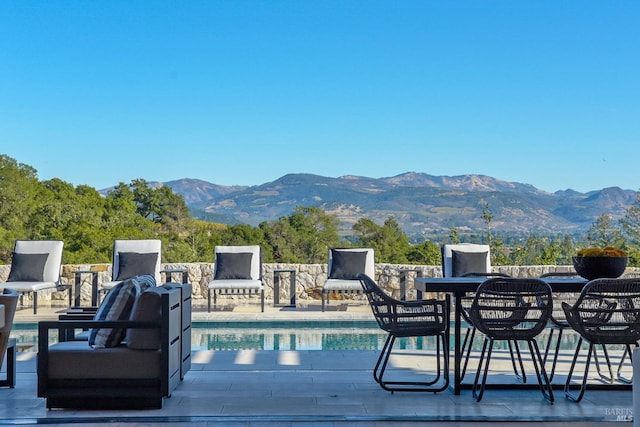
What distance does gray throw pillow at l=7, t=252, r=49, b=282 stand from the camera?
9133 mm

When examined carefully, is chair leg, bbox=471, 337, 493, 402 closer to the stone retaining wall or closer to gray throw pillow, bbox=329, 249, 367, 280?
gray throw pillow, bbox=329, 249, 367, 280

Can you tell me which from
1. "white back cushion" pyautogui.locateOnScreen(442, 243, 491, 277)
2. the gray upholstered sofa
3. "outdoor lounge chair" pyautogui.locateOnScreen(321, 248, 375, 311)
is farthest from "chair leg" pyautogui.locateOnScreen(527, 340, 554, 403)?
"outdoor lounge chair" pyautogui.locateOnScreen(321, 248, 375, 311)

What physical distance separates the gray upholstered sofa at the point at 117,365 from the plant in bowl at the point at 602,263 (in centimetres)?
259

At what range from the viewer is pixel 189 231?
18.1 meters

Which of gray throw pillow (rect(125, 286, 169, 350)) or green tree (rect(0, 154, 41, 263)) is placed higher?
Answer: green tree (rect(0, 154, 41, 263))

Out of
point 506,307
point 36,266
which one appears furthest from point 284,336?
point 506,307

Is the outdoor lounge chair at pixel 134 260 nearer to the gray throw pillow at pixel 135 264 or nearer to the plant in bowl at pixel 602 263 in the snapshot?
the gray throw pillow at pixel 135 264

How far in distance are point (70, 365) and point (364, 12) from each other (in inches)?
781

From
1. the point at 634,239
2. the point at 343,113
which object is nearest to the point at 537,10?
the point at 343,113

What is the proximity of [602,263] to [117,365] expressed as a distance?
118 inches

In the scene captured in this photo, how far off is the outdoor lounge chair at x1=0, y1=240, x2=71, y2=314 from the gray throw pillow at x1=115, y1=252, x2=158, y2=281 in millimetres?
724

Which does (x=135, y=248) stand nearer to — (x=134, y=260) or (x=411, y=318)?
(x=134, y=260)

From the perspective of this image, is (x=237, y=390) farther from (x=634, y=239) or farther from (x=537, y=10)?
(x=537, y=10)

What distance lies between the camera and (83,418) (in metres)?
3.68
